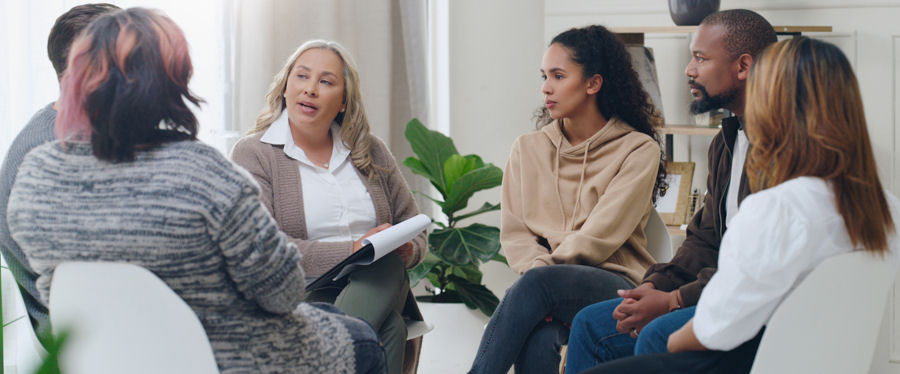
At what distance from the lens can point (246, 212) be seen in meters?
1.17

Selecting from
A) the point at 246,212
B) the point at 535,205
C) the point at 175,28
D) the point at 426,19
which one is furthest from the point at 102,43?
the point at 426,19

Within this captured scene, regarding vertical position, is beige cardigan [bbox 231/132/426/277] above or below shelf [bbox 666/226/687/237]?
above

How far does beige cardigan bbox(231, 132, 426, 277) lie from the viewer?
1.93 metres

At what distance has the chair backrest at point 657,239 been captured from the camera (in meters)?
2.14

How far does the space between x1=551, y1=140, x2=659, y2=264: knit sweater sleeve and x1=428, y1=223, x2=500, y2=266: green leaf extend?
2.45ft

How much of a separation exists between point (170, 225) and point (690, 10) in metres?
2.31

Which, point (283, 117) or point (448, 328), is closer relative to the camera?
point (283, 117)

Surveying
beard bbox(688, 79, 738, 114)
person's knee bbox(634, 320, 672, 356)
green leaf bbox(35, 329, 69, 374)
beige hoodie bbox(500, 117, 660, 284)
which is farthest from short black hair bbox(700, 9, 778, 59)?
green leaf bbox(35, 329, 69, 374)

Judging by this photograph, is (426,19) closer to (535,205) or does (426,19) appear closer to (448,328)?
(448,328)

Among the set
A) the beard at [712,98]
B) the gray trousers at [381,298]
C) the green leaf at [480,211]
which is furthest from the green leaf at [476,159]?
the beard at [712,98]

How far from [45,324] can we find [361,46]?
205cm

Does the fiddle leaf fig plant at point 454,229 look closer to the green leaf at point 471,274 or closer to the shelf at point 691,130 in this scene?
the green leaf at point 471,274

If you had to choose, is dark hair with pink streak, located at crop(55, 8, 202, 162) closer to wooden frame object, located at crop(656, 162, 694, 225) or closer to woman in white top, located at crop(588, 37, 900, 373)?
woman in white top, located at crop(588, 37, 900, 373)

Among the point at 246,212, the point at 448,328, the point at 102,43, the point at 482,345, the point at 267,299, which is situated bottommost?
the point at 448,328
